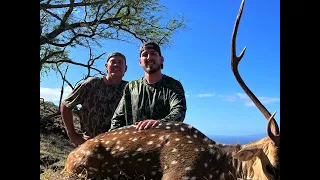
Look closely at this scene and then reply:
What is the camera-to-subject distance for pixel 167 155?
8.10ft

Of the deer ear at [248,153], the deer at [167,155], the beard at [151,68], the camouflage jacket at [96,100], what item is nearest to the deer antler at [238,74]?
the deer at [167,155]

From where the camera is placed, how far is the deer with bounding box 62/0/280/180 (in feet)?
7.84

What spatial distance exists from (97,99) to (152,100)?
42.1 inches

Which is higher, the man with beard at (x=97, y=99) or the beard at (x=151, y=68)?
the beard at (x=151, y=68)

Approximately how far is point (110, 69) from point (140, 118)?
85 centimetres

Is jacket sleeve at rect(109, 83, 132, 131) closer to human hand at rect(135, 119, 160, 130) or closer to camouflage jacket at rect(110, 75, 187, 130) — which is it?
camouflage jacket at rect(110, 75, 187, 130)

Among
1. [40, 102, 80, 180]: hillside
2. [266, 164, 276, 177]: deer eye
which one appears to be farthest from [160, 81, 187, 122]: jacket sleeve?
[40, 102, 80, 180]: hillside

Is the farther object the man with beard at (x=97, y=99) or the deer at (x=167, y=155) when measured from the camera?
the man with beard at (x=97, y=99)

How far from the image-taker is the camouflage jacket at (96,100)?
3965mm

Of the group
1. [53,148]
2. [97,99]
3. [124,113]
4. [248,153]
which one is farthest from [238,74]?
[53,148]

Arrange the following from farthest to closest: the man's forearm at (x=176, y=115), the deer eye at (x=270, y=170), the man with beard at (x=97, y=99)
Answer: the man with beard at (x=97, y=99), the man's forearm at (x=176, y=115), the deer eye at (x=270, y=170)

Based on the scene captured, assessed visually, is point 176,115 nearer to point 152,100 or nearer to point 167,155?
point 152,100

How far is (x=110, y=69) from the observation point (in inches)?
152

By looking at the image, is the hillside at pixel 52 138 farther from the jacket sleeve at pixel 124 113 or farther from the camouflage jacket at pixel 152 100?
the camouflage jacket at pixel 152 100
